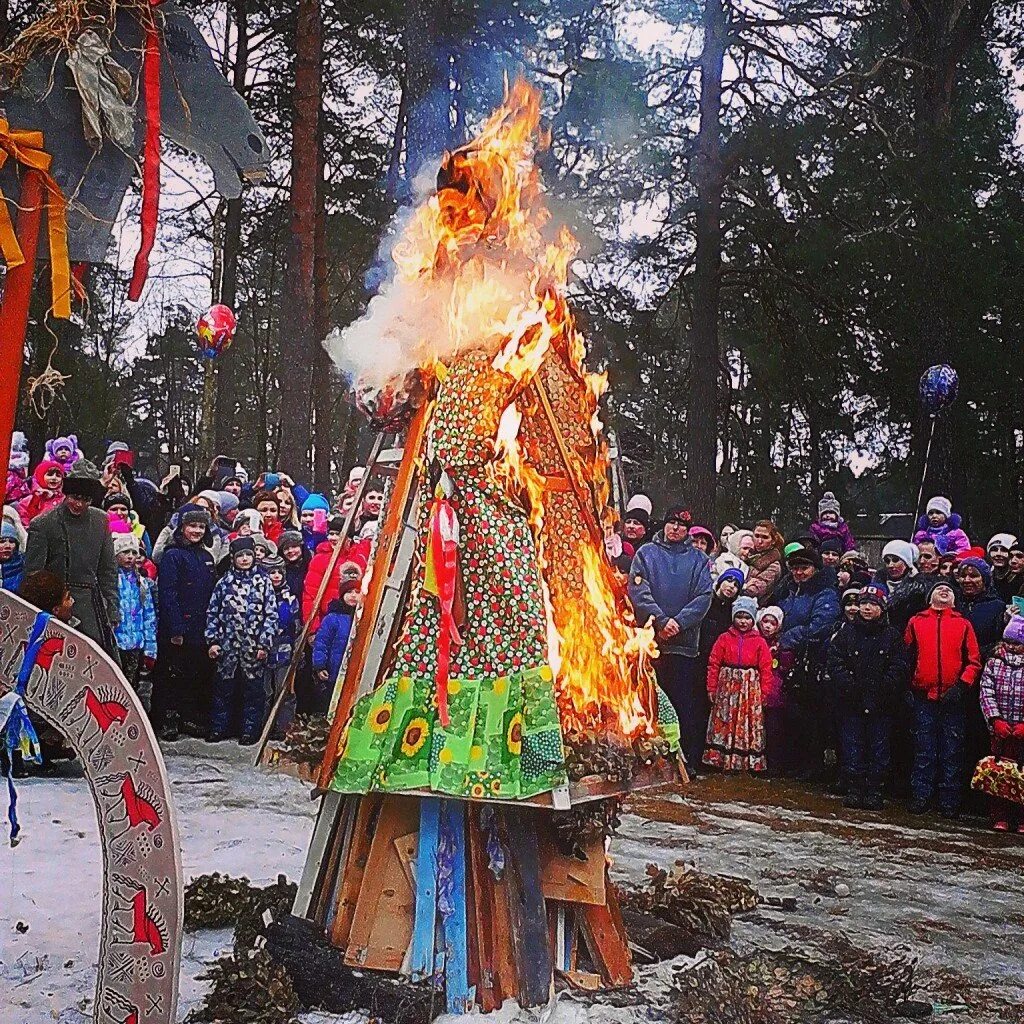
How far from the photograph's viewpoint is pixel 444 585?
13.6ft

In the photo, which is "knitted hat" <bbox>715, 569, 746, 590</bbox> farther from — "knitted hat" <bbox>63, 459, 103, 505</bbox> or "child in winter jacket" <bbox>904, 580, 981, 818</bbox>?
"knitted hat" <bbox>63, 459, 103, 505</bbox>

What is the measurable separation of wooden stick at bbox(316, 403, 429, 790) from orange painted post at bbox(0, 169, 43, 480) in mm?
1759

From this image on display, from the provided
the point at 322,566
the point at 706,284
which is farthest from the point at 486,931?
the point at 706,284

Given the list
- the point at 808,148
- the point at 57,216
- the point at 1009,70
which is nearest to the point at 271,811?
the point at 57,216

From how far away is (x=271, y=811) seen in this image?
7.07 meters

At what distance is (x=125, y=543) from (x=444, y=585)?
236 inches

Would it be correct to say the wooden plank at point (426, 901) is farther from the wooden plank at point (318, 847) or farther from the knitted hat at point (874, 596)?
the knitted hat at point (874, 596)

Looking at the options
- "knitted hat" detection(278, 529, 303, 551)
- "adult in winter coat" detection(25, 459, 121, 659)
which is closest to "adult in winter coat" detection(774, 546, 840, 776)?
"knitted hat" detection(278, 529, 303, 551)

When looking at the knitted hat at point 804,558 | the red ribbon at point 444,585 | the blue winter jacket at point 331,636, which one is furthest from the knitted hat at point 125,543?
the red ribbon at point 444,585

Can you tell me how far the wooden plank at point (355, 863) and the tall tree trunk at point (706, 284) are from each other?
1075 centimetres

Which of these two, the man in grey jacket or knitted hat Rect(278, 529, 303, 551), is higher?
knitted hat Rect(278, 529, 303, 551)

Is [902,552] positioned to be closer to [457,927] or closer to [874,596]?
[874,596]

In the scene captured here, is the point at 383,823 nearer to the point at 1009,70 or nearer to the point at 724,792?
the point at 724,792

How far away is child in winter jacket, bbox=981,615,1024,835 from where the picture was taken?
8.12 metres
